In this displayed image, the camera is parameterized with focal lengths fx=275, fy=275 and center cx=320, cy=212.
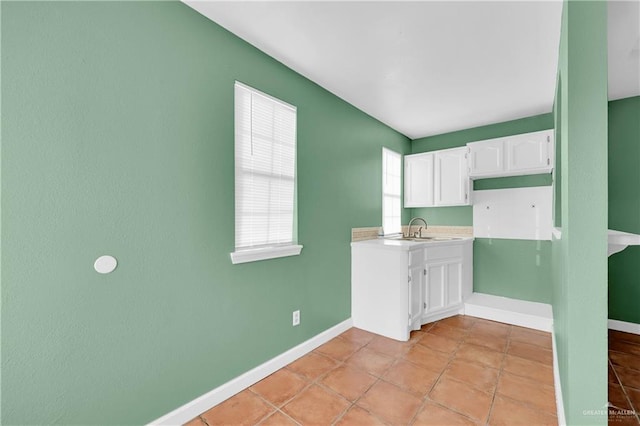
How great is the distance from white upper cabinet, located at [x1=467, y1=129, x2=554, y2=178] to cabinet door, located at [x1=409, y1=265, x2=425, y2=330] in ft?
5.18

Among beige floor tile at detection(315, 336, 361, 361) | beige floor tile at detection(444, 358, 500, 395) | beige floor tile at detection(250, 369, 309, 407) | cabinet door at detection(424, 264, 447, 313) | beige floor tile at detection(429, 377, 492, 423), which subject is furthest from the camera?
cabinet door at detection(424, 264, 447, 313)

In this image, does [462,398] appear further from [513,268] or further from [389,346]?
[513,268]

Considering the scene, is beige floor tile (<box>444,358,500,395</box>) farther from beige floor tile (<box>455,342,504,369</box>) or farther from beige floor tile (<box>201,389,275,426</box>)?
beige floor tile (<box>201,389,275,426</box>)

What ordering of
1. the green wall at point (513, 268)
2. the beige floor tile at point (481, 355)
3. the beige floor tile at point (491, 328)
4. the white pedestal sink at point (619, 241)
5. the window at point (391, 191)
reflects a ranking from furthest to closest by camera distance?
1. the window at point (391, 191)
2. the green wall at point (513, 268)
3. the beige floor tile at point (491, 328)
4. the beige floor tile at point (481, 355)
5. the white pedestal sink at point (619, 241)

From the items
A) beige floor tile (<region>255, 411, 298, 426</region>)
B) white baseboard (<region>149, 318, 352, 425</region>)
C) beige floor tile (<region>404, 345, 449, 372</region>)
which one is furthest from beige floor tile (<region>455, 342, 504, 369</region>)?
beige floor tile (<region>255, 411, 298, 426</region>)

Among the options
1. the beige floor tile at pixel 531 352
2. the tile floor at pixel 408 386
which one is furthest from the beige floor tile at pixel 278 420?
the beige floor tile at pixel 531 352

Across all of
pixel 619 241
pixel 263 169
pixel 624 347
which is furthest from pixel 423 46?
pixel 624 347

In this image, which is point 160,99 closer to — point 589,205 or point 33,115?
point 33,115

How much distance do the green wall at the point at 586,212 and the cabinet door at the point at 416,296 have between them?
148 cm

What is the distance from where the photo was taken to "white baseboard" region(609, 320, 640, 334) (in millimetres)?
2898

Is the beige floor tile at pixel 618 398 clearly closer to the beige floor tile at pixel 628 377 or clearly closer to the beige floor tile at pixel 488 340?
the beige floor tile at pixel 628 377

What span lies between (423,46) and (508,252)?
2.83 meters

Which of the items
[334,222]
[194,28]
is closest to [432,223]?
[334,222]

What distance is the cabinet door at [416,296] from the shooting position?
2.74m
